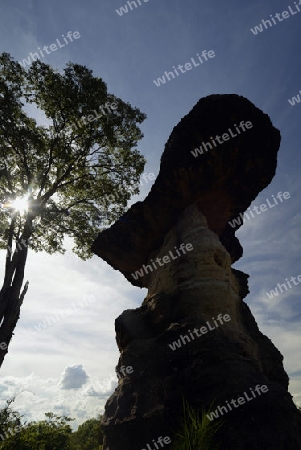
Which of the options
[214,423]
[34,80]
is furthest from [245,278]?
[34,80]

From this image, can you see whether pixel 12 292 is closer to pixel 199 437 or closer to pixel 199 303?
pixel 199 303

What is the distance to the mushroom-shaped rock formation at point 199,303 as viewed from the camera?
606cm

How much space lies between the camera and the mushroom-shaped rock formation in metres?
6.06

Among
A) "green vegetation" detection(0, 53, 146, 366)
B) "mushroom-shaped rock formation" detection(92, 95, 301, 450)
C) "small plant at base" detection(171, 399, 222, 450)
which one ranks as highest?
"green vegetation" detection(0, 53, 146, 366)

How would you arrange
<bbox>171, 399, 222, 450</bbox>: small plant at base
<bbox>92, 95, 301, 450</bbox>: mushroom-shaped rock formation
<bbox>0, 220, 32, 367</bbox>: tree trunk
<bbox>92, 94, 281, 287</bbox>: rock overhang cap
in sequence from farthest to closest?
1. <bbox>92, 94, 281, 287</bbox>: rock overhang cap
2. <bbox>0, 220, 32, 367</bbox>: tree trunk
3. <bbox>92, 95, 301, 450</bbox>: mushroom-shaped rock formation
4. <bbox>171, 399, 222, 450</bbox>: small plant at base

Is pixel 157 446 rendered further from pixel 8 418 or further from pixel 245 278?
pixel 245 278

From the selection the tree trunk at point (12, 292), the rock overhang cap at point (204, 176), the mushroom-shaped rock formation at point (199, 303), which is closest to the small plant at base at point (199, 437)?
the mushroom-shaped rock formation at point (199, 303)

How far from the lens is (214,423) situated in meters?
5.60

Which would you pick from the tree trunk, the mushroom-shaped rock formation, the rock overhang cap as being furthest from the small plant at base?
the rock overhang cap

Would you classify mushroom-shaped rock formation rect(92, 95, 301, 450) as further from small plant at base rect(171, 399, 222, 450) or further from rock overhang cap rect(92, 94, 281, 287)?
small plant at base rect(171, 399, 222, 450)

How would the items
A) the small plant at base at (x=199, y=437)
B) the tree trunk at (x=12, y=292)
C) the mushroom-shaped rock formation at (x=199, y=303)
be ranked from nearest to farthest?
the small plant at base at (x=199, y=437)
the mushroom-shaped rock formation at (x=199, y=303)
the tree trunk at (x=12, y=292)

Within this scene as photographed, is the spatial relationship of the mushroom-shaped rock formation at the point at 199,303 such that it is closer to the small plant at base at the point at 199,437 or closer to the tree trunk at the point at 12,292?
the small plant at base at the point at 199,437

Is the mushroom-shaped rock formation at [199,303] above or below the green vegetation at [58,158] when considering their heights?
below

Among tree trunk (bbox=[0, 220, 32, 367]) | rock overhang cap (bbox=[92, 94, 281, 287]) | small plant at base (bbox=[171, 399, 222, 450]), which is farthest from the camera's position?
rock overhang cap (bbox=[92, 94, 281, 287])
